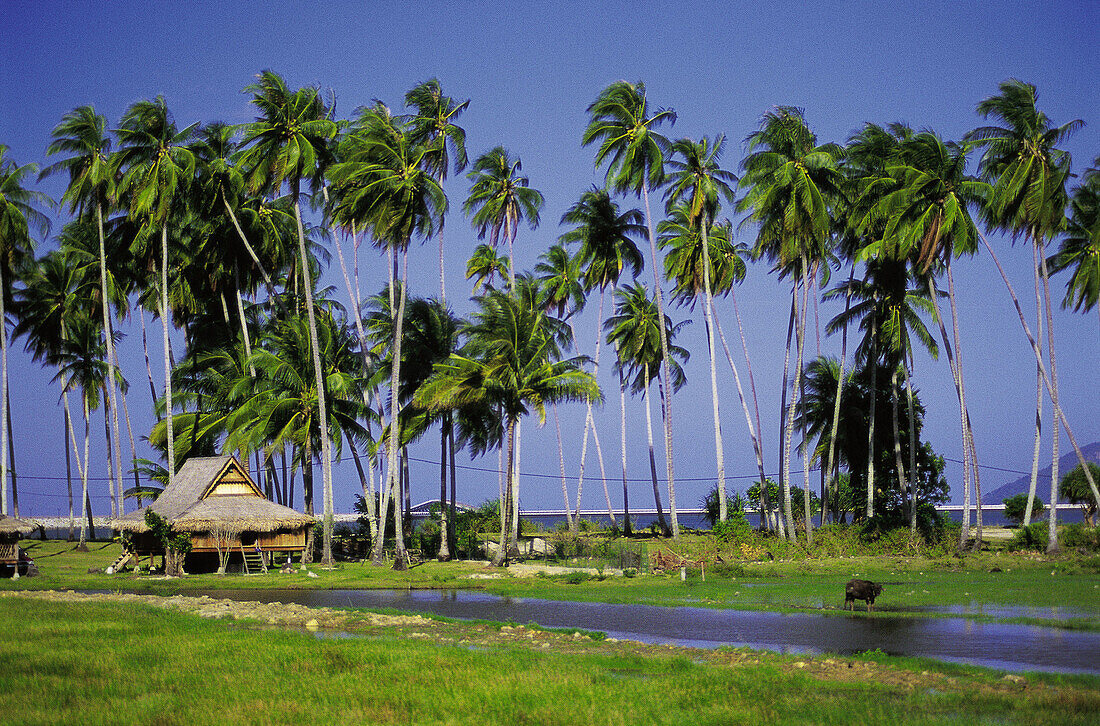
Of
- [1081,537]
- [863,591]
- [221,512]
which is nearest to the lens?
[863,591]

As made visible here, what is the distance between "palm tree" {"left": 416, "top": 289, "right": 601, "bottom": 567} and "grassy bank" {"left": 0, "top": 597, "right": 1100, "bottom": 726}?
2161 centimetres

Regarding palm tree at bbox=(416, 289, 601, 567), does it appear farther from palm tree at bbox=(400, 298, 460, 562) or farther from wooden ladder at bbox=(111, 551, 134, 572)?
wooden ladder at bbox=(111, 551, 134, 572)

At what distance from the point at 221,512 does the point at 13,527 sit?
26.7 ft

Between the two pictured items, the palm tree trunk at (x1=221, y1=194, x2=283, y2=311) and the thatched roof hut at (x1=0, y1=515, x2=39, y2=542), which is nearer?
the thatched roof hut at (x1=0, y1=515, x2=39, y2=542)

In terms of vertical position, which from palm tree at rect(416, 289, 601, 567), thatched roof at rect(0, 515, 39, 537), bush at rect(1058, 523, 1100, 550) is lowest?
bush at rect(1058, 523, 1100, 550)

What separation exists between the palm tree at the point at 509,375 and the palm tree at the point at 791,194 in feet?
38.1

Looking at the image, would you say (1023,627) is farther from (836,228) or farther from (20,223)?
(20,223)

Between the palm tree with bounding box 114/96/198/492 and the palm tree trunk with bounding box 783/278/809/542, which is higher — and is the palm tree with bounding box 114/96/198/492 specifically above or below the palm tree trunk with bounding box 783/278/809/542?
above

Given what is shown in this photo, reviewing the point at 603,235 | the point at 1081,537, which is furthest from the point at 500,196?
the point at 1081,537

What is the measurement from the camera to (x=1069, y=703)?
35.2 feet

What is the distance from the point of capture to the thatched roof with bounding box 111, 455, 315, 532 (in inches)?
1458

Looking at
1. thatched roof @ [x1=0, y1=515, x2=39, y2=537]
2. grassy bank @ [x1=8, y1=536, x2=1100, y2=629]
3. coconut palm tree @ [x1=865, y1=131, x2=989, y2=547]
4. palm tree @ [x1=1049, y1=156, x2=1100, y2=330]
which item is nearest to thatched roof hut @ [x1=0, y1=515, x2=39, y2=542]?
thatched roof @ [x1=0, y1=515, x2=39, y2=537]

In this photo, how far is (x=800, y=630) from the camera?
62.3 ft

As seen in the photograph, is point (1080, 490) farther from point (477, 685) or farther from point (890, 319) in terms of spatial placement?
point (477, 685)
